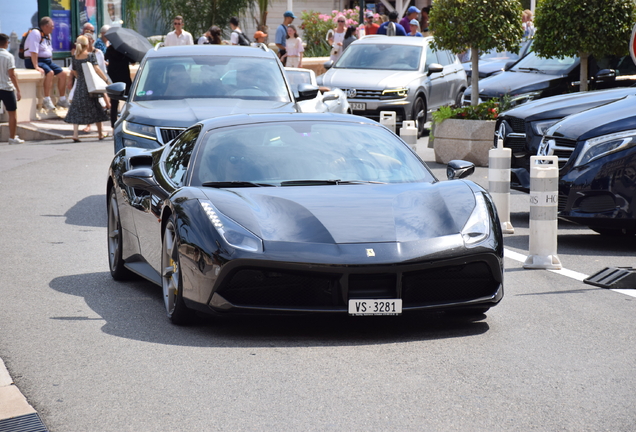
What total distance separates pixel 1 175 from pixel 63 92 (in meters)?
9.64

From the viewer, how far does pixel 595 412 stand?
15.6 feet

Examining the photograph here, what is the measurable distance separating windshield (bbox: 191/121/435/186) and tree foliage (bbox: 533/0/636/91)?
1069 centimetres

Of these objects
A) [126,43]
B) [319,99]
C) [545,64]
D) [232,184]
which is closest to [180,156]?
[232,184]

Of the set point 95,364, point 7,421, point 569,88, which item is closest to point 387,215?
point 95,364

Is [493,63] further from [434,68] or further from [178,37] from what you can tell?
[178,37]

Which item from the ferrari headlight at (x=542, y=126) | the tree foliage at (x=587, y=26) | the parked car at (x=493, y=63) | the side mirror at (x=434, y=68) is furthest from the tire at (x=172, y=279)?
the parked car at (x=493, y=63)

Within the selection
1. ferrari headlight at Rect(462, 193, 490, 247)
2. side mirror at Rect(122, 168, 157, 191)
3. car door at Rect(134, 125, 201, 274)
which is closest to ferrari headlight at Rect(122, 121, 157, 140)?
car door at Rect(134, 125, 201, 274)

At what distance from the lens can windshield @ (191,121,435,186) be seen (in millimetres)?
7027

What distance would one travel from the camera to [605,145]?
9.80 m

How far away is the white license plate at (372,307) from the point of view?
237 inches

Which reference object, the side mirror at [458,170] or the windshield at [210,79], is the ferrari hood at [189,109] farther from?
the side mirror at [458,170]

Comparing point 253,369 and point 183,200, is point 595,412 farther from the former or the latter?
point 183,200

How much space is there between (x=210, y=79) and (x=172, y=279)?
21.2 feet

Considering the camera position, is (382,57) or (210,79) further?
(382,57)
